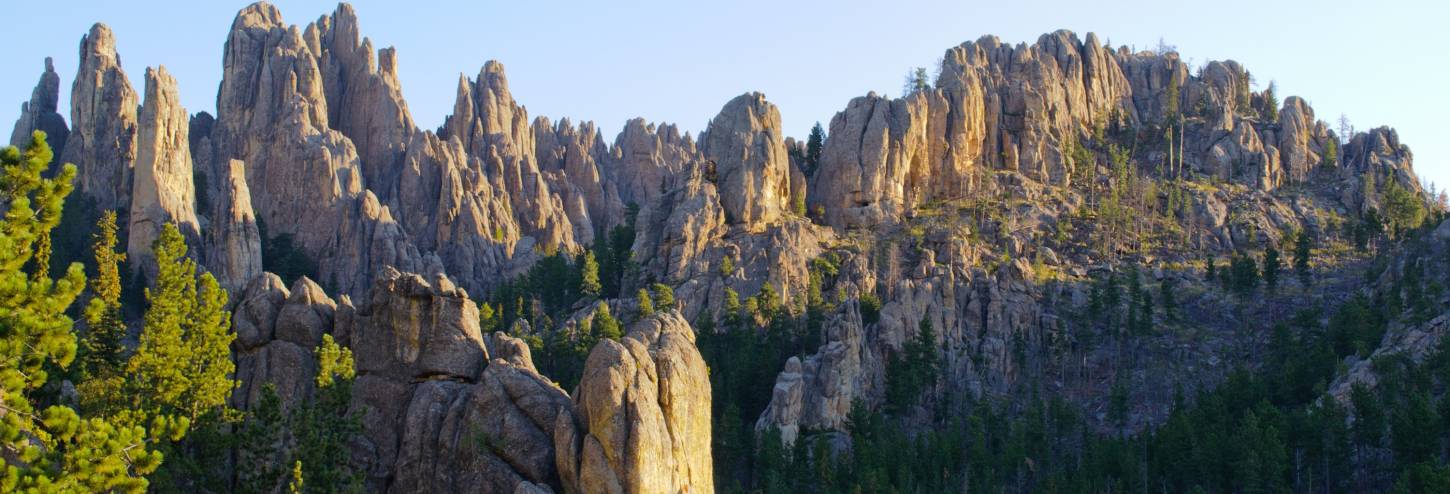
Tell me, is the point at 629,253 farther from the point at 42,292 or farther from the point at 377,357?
the point at 42,292

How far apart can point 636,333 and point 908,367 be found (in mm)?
44240

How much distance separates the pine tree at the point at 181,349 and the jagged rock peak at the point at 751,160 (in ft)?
223

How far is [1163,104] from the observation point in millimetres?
156000

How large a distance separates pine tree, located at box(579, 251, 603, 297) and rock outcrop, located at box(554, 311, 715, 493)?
57.6 m

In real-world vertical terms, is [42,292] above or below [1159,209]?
below

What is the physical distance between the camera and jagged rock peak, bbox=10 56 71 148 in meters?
137

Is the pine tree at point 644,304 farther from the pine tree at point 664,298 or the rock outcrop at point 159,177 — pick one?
the rock outcrop at point 159,177

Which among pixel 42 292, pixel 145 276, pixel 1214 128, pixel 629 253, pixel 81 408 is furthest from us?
pixel 1214 128

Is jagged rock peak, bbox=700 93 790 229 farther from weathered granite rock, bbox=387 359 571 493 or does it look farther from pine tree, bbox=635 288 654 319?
weathered granite rock, bbox=387 359 571 493

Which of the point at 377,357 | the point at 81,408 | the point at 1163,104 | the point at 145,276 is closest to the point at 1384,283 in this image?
the point at 1163,104

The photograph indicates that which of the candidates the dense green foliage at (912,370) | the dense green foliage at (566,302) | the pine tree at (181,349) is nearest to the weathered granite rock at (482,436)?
the pine tree at (181,349)

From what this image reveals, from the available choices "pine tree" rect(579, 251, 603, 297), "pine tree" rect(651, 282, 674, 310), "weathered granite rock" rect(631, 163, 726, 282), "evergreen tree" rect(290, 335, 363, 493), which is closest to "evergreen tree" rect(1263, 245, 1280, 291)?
"weathered granite rock" rect(631, 163, 726, 282)

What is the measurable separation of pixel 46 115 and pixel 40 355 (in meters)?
119

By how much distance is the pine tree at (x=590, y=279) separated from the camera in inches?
4476
